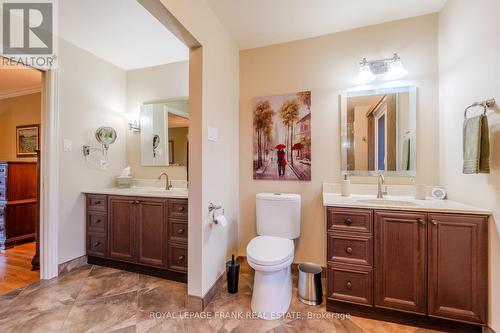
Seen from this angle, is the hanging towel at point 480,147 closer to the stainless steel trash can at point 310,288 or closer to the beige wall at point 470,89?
the beige wall at point 470,89

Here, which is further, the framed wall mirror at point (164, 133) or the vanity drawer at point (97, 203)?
the framed wall mirror at point (164, 133)

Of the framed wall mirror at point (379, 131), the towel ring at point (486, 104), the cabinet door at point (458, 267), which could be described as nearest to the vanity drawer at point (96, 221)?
the framed wall mirror at point (379, 131)

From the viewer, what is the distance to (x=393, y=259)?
1581 mm

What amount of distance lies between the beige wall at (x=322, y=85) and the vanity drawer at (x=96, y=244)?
1.49m

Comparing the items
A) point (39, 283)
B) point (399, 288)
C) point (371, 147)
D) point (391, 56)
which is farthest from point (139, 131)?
point (399, 288)

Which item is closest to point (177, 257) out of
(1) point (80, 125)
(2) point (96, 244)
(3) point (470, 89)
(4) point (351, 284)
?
(2) point (96, 244)

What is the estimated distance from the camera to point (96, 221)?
249 centimetres

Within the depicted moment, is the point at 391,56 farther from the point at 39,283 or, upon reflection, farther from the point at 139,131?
the point at 39,283

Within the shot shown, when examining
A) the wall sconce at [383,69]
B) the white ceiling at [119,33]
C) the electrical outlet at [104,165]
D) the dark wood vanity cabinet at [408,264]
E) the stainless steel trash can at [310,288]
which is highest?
the white ceiling at [119,33]

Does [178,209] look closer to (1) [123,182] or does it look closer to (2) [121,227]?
(2) [121,227]

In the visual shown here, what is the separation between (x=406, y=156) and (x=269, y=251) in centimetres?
150

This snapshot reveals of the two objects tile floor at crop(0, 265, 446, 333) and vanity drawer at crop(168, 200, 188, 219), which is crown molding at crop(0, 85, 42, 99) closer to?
tile floor at crop(0, 265, 446, 333)

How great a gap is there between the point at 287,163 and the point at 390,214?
106 cm

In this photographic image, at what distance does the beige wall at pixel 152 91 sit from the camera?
110 inches
